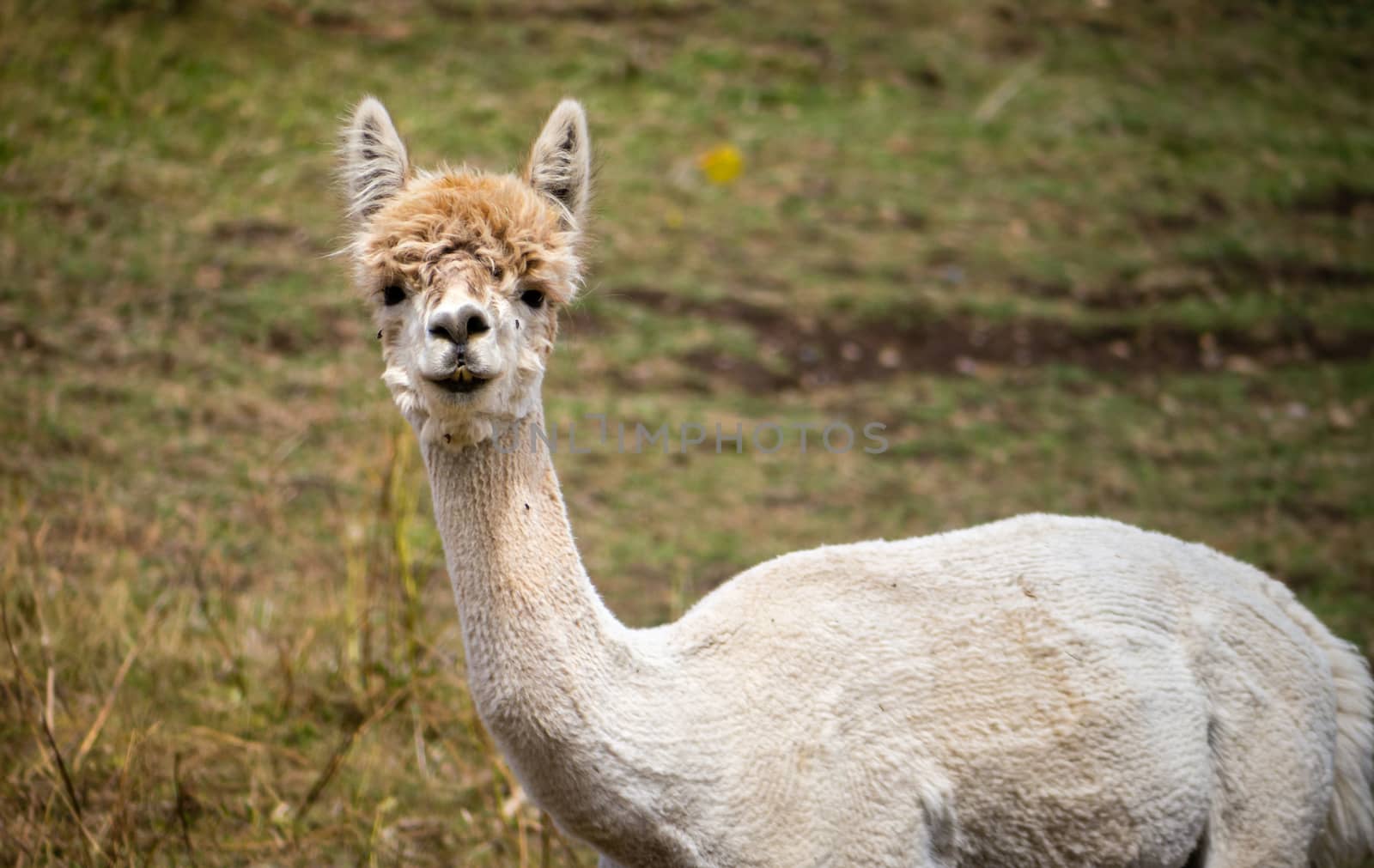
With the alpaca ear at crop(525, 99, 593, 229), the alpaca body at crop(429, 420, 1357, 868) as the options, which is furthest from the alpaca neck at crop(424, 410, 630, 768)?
the alpaca ear at crop(525, 99, 593, 229)

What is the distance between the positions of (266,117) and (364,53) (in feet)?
4.89

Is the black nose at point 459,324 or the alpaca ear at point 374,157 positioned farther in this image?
the alpaca ear at point 374,157

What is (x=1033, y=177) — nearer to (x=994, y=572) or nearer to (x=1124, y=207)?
(x=1124, y=207)

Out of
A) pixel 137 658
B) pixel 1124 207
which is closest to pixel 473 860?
pixel 137 658

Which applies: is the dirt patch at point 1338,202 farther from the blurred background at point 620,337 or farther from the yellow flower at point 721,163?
the yellow flower at point 721,163

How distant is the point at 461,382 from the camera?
2.47 metres

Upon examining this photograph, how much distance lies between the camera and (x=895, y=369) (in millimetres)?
8789

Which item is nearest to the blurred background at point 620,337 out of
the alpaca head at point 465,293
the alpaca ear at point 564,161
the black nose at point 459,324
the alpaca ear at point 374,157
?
the alpaca ear at point 564,161

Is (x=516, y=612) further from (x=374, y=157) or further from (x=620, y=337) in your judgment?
(x=620, y=337)

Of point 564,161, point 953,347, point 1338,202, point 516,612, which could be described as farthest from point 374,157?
point 1338,202

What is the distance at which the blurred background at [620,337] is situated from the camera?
15.1ft

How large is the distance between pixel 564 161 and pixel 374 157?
44 centimetres

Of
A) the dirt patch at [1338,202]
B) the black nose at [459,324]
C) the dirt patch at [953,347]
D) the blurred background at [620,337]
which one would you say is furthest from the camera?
the dirt patch at [1338,202]

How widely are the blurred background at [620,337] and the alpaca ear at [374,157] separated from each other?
13.9 inches
